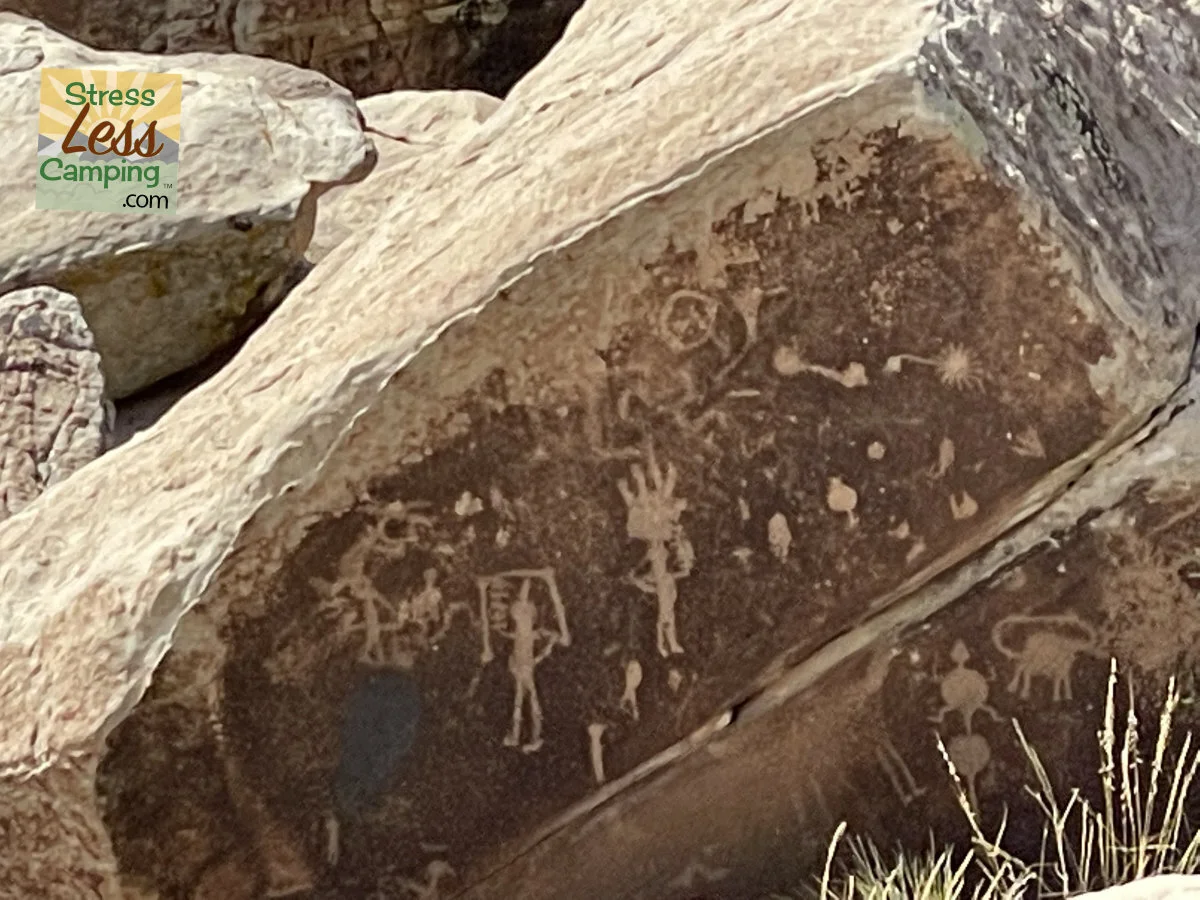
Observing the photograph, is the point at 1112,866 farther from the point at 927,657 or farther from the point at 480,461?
the point at 480,461

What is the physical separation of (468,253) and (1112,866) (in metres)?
1.25

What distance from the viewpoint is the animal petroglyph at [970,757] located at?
8.96 ft

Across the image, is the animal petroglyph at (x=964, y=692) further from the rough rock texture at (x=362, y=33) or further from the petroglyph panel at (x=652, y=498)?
the rough rock texture at (x=362, y=33)

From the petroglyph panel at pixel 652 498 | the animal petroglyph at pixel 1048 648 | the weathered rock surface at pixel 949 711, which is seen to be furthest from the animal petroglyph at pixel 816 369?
the animal petroglyph at pixel 1048 648

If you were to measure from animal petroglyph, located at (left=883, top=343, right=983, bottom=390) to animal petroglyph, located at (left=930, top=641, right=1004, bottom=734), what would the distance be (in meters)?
0.40

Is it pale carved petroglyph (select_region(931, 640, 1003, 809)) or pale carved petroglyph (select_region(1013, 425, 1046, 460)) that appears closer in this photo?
pale carved petroglyph (select_region(1013, 425, 1046, 460))

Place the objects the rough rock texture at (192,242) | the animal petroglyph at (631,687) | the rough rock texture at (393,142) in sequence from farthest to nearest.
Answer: the rough rock texture at (393,142)
the rough rock texture at (192,242)
the animal petroglyph at (631,687)

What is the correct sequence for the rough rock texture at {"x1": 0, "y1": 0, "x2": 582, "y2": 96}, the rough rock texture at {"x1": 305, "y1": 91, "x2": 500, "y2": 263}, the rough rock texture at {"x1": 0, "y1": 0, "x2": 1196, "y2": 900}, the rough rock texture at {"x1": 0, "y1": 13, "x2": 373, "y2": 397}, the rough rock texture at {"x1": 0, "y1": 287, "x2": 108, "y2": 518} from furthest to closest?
the rough rock texture at {"x1": 0, "y1": 0, "x2": 582, "y2": 96}
the rough rock texture at {"x1": 305, "y1": 91, "x2": 500, "y2": 263}
the rough rock texture at {"x1": 0, "y1": 13, "x2": 373, "y2": 397}
the rough rock texture at {"x1": 0, "y1": 287, "x2": 108, "y2": 518}
the rough rock texture at {"x1": 0, "y1": 0, "x2": 1196, "y2": 900}

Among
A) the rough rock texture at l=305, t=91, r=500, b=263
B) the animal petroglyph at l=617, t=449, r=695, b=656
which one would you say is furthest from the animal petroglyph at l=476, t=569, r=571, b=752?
the rough rock texture at l=305, t=91, r=500, b=263

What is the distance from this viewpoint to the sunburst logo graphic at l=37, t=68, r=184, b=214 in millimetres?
4047

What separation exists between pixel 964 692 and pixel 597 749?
533mm

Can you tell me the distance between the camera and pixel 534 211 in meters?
2.63

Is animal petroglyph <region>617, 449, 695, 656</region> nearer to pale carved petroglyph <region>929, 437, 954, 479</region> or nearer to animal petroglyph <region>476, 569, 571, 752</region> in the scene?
animal petroglyph <region>476, 569, 571, 752</region>

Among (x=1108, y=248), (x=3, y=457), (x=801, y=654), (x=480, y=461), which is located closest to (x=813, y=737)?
(x=801, y=654)
